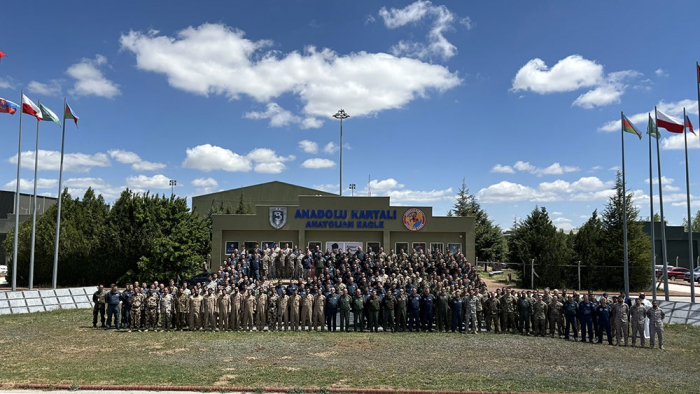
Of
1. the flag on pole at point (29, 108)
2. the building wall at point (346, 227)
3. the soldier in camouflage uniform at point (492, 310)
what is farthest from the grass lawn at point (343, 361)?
the building wall at point (346, 227)

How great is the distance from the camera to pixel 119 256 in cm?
3562

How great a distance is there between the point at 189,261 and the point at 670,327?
85.0ft

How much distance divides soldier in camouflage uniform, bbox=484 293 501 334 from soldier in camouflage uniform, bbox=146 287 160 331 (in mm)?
10777

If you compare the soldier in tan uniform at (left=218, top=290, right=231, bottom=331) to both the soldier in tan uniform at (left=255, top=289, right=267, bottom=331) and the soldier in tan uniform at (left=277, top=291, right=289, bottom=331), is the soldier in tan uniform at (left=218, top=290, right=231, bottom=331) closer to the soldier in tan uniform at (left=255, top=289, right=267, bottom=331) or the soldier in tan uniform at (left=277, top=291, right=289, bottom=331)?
the soldier in tan uniform at (left=255, top=289, right=267, bottom=331)

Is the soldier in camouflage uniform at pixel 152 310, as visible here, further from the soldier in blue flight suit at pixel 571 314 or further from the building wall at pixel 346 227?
the building wall at pixel 346 227

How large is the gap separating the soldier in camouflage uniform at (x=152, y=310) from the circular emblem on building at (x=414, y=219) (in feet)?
57.7

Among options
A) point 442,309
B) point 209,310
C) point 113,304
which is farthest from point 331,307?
point 113,304

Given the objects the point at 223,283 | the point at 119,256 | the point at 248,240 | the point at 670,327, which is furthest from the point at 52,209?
the point at 670,327

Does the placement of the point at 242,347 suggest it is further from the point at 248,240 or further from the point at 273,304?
the point at 248,240

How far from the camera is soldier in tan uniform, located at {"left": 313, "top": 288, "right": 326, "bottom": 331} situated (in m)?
16.8

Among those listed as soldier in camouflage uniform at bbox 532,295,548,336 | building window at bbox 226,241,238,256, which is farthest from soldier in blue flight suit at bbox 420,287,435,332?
building window at bbox 226,241,238,256

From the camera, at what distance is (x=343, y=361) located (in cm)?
1192

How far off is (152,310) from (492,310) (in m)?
11.1

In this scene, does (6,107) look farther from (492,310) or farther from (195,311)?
(492,310)
